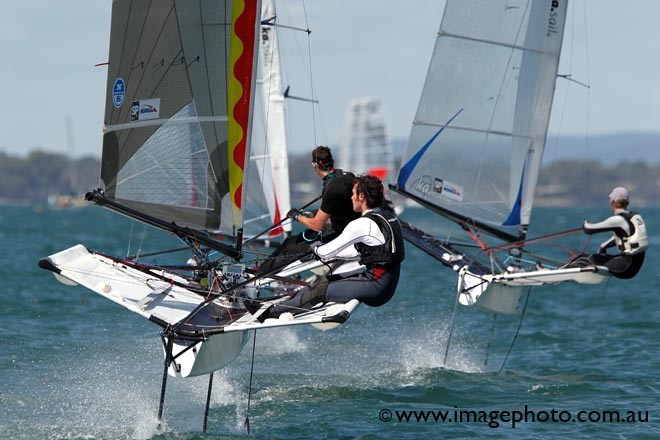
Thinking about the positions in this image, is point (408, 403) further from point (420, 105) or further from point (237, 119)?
point (420, 105)

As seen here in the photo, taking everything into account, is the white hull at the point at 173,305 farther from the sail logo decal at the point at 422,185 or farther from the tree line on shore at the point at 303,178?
the tree line on shore at the point at 303,178

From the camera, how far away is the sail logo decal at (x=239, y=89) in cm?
772

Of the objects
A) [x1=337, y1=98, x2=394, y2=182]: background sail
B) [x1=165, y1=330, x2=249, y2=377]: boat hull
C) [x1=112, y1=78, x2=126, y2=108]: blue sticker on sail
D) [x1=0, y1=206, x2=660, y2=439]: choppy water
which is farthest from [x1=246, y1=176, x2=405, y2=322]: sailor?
[x1=337, y1=98, x2=394, y2=182]: background sail

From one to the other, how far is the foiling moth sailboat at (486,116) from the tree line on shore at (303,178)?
81.5m

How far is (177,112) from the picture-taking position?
8031 mm

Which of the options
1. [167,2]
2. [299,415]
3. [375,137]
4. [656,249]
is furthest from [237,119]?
[375,137]

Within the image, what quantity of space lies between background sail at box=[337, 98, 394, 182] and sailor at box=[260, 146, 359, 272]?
49.1 m

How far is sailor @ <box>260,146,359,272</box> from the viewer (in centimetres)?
806

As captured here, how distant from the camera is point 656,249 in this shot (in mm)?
31891

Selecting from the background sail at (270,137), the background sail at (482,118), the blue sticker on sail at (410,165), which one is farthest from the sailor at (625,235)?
the background sail at (270,137)

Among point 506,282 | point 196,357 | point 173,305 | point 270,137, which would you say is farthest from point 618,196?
point 270,137

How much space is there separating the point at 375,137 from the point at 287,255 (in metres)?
51.5

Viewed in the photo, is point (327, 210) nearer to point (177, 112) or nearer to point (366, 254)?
point (366, 254)

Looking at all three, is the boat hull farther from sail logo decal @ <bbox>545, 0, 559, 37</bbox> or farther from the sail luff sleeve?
sail logo decal @ <bbox>545, 0, 559, 37</bbox>
